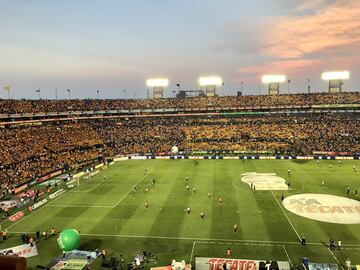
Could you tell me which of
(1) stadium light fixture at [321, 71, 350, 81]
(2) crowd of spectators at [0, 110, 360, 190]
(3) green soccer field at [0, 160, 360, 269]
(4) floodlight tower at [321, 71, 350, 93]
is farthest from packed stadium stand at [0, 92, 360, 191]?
(3) green soccer field at [0, 160, 360, 269]

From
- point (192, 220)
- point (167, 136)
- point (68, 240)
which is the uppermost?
point (167, 136)

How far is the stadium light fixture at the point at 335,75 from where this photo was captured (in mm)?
117188

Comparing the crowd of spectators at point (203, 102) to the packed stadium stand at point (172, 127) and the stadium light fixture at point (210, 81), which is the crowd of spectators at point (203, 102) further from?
the stadium light fixture at point (210, 81)

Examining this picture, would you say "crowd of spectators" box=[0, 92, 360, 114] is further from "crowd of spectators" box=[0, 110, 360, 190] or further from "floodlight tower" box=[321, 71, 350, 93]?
"floodlight tower" box=[321, 71, 350, 93]

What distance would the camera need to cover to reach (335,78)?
118 meters

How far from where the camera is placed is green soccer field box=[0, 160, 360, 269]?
1289 inches

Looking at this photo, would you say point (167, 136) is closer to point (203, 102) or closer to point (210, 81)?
point (203, 102)

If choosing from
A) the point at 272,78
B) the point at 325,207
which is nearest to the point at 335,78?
the point at 272,78

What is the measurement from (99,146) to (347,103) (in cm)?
8154

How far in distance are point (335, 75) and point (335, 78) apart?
44.0 inches

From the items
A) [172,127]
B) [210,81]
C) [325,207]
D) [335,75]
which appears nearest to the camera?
[325,207]

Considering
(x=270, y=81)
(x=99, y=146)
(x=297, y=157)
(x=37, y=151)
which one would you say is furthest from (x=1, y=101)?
(x=270, y=81)

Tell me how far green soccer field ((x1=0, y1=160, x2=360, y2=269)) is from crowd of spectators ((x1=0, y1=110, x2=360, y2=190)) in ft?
Result: 68.7

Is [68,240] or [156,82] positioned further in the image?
[156,82]
